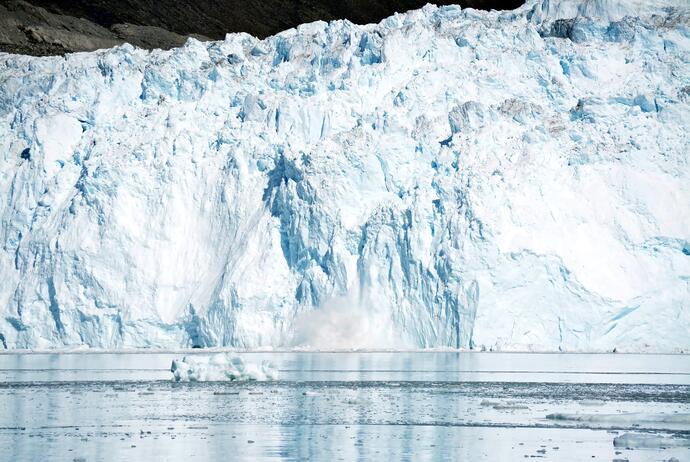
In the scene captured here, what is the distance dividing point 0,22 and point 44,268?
41.2 meters

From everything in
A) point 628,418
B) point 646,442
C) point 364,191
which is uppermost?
point 364,191

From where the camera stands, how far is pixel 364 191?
36875 mm

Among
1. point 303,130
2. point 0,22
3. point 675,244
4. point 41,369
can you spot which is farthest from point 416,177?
point 0,22

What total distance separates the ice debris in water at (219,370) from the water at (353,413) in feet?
1.09

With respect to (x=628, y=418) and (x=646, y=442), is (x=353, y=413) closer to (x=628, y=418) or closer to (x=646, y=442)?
(x=628, y=418)

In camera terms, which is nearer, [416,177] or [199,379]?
[199,379]

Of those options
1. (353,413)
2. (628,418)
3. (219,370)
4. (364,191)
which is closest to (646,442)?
(628,418)

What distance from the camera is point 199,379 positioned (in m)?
25.7

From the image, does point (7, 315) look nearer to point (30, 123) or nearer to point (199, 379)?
point (30, 123)

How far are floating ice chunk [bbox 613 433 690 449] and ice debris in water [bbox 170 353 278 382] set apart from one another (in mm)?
12024

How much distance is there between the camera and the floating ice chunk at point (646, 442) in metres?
13.7

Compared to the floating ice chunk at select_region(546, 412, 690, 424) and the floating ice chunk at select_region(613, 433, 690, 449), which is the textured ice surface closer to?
the floating ice chunk at select_region(546, 412, 690, 424)

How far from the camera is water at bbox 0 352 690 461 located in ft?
44.8

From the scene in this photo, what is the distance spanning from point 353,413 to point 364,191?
64.2 ft
